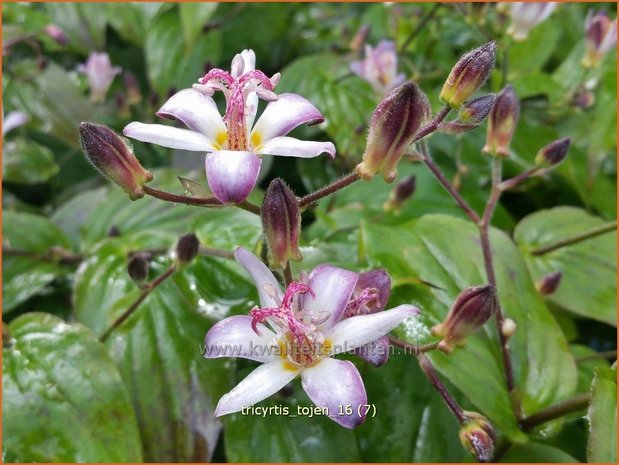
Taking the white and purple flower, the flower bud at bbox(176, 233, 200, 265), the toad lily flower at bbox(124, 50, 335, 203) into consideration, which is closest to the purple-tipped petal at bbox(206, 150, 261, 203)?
the toad lily flower at bbox(124, 50, 335, 203)

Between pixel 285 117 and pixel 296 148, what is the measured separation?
61 millimetres

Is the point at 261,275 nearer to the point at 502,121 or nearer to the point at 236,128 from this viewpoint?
the point at 236,128

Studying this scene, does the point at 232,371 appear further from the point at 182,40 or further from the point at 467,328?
the point at 182,40

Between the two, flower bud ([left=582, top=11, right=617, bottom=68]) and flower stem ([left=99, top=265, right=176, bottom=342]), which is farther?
flower bud ([left=582, top=11, right=617, bottom=68])

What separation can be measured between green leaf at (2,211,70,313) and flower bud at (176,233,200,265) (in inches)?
13.7

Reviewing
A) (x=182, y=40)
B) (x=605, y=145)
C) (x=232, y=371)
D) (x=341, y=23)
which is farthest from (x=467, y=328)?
(x=341, y=23)

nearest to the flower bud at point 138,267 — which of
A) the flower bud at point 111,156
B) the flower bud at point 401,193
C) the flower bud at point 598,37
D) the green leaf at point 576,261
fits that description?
the flower bud at point 111,156

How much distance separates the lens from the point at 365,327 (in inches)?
18.2

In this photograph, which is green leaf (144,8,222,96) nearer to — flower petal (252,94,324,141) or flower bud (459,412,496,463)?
flower petal (252,94,324,141)

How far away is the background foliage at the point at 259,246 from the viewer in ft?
2.08

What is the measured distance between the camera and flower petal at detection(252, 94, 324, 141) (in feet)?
1.63

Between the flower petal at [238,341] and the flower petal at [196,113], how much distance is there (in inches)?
6.0

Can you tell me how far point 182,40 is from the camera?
4.23 feet

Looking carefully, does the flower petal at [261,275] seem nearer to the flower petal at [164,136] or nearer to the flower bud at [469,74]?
the flower petal at [164,136]
